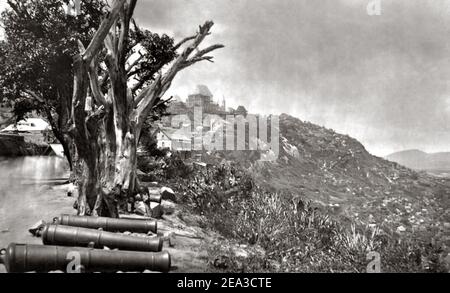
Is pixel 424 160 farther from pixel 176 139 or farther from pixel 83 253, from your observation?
pixel 83 253

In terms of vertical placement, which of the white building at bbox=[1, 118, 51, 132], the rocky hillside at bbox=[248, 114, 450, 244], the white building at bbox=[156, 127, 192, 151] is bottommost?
the rocky hillside at bbox=[248, 114, 450, 244]

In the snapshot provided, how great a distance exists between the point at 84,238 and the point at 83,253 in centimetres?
100

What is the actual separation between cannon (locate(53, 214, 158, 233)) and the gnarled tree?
1032 mm

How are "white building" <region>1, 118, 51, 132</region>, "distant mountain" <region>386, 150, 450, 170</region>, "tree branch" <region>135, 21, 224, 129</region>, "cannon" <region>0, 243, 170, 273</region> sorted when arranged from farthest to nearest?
"distant mountain" <region>386, 150, 450, 170</region>
"white building" <region>1, 118, 51, 132</region>
"tree branch" <region>135, 21, 224, 129</region>
"cannon" <region>0, 243, 170, 273</region>

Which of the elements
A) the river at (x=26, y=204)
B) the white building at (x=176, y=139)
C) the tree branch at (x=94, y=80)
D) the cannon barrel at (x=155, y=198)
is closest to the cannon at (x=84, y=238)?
the river at (x=26, y=204)

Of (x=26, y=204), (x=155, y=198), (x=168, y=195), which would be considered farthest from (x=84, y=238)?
(x=168, y=195)

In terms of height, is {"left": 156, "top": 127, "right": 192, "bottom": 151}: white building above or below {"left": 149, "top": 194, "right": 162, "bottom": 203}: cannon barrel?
above

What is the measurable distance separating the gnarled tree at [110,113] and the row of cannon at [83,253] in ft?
4.71

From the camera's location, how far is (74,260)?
5.39 meters

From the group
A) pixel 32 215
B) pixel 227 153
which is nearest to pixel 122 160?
pixel 32 215

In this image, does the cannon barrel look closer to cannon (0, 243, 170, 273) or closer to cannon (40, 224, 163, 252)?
cannon (40, 224, 163, 252)

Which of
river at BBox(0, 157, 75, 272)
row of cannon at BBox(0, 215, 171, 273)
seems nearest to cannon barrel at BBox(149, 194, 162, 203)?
river at BBox(0, 157, 75, 272)

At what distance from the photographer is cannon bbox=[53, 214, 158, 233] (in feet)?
24.6
